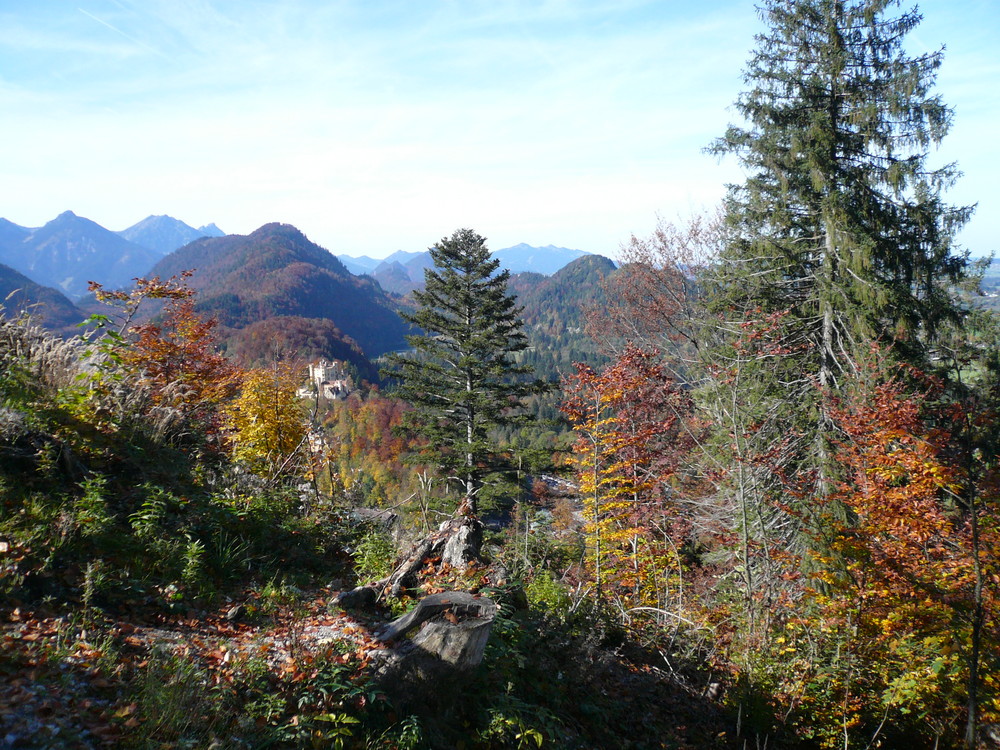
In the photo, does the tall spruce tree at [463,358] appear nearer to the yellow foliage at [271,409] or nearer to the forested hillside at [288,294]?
the yellow foliage at [271,409]

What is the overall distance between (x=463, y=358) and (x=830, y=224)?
1213cm

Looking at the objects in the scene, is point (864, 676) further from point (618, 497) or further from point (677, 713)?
point (618, 497)

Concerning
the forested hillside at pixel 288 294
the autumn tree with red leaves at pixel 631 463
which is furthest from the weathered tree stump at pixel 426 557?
the forested hillside at pixel 288 294

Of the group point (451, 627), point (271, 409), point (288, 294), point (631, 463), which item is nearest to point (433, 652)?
point (451, 627)

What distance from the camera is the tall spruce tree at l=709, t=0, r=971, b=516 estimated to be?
9352 mm

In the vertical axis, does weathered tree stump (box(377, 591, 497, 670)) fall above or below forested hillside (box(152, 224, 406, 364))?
below

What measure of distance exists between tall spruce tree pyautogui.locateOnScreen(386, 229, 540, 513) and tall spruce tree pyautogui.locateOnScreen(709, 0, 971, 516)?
933cm

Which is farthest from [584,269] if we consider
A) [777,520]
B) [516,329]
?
[777,520]

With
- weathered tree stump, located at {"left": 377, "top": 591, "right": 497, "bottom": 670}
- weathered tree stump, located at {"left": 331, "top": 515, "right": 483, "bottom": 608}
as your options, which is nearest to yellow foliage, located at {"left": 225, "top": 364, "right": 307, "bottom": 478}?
weathered tree stump, located at {"left": 331, "top": 515, "right": 483, "bottom": 608}

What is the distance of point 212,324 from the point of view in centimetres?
1555

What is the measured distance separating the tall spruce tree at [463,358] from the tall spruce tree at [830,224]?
933 centimetres

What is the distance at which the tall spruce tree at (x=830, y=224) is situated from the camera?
9352mm

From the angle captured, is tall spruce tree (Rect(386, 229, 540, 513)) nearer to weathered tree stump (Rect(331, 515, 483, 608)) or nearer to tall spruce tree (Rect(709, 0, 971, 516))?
tall spruce tree (Rect(709, 0, 971, 516))

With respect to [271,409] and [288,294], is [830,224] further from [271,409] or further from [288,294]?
[288,294]
